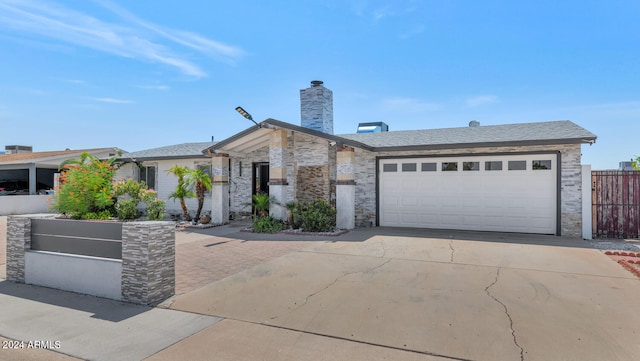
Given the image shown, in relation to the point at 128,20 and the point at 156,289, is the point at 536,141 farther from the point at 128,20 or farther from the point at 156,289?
the point at 128,20

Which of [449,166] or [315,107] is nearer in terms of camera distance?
[449,166]

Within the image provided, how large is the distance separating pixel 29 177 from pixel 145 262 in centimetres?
2838

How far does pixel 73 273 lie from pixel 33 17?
7.36 m

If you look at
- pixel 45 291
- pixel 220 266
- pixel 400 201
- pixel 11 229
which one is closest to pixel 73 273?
pixel 45 291

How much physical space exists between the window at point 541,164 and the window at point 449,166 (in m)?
2.47

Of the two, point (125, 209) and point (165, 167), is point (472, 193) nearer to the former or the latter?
point (125, 209)

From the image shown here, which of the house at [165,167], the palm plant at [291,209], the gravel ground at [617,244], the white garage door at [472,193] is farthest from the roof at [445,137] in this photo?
the gravel ground at [617,244]

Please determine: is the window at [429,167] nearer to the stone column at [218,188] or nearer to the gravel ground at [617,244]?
the gravel ground at [617,244]

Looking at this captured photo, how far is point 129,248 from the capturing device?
542 centimetres

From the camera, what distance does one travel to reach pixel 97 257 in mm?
5891

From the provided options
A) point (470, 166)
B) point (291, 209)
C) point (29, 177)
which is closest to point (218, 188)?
point (291, 209)

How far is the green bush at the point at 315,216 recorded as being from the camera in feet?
39.8

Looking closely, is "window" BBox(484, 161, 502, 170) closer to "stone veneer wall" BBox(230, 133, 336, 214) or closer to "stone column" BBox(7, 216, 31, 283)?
"stone veneer wall" BBox(230, 133, 336, 214)

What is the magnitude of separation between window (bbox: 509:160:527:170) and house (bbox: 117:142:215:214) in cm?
1232
